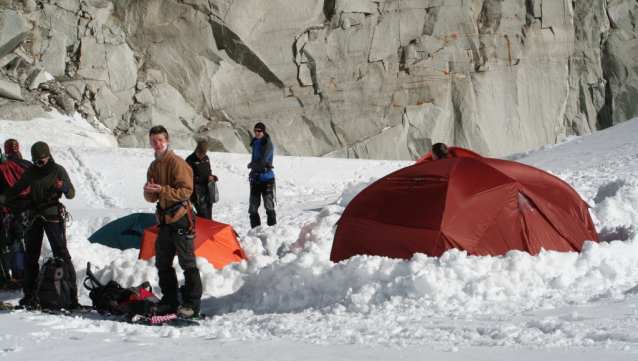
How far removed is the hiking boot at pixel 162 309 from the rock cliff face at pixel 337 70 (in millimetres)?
25512

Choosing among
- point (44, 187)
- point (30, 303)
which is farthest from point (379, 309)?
point (44, 187)

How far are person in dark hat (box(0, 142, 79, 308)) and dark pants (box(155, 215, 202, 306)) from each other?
0.95 metres

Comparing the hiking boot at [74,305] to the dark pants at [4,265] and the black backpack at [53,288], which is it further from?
the dark pants at [4,265]

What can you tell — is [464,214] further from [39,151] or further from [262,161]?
[39,151]

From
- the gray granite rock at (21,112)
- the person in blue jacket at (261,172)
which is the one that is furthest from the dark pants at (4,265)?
the gray granite rock at (21,112)

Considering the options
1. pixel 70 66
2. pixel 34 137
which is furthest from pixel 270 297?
pixel 70 66

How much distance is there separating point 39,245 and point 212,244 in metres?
1.97

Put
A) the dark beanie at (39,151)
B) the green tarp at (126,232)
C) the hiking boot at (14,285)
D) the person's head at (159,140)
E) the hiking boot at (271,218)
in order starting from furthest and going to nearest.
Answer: the hiking boot at (271,218)
the green tarp at (126,232)
the hiking boot at (14,285)
the dark beanie at (39,151)
the person's head at (159,140)

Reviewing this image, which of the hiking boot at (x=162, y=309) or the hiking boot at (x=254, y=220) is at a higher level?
the hiking boot at (x=254, y=220)

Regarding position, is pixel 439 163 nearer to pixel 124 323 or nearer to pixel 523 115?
pixel 124 323

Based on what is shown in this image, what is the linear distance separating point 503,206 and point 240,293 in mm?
2666

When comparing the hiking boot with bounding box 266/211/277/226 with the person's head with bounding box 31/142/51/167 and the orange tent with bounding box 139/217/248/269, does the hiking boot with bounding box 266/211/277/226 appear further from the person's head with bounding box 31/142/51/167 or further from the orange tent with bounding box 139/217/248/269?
the person's head with bounding box 31/142/51/167

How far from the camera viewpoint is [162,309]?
4.85 meters

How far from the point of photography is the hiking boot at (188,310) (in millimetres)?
4840
